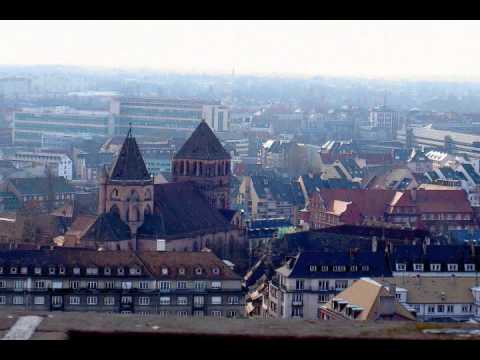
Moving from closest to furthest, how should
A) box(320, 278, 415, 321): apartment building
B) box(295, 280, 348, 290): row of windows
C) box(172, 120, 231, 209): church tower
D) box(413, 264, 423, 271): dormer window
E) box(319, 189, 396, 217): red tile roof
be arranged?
box(320, 278, 415, 321): apartment building < box(295, 280, 348, 290): row of windows < box(413, 264, 423, 271): dormer window < box(172, 120, 231, 209): church tower < box(319, 189, 396, 217): red tile roof

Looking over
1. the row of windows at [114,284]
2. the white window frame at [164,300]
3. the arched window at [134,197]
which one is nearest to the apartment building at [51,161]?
the arched window at [134,197]

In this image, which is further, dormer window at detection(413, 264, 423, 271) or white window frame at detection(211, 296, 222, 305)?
dormer window at detection(413, 264, 423, 271)

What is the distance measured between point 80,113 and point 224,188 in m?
85.6

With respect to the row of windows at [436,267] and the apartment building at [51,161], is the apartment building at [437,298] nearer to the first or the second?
the row of windows at [436,267]

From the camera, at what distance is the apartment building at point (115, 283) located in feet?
104

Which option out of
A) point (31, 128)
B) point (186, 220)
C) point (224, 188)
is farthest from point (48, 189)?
point (31, 128)

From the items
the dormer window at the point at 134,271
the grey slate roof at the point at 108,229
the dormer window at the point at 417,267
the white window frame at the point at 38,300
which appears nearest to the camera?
the white window frame at the point at 38,300

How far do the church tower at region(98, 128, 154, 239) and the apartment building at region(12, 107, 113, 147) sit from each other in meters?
72.0

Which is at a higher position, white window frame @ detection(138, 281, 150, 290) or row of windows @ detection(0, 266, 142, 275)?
row of windows @ detection(0, 266, 142, 275)

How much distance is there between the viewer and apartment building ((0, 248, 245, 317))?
31.8 meters

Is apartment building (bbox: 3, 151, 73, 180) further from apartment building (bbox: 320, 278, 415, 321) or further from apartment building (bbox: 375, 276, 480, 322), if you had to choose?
apartment building (bbox: 320, 278, 415, 321)

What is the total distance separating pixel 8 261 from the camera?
107 ft

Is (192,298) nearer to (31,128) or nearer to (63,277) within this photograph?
(63,277)

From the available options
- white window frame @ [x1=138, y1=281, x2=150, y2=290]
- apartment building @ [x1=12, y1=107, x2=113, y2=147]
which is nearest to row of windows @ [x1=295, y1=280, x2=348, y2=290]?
white window frame @ [x1=138, y1=281, x2=150, y2=290]
